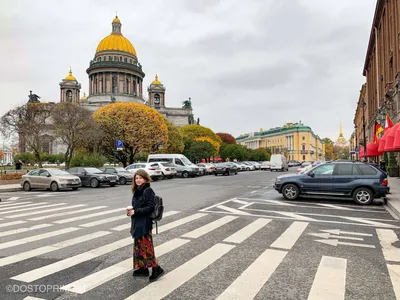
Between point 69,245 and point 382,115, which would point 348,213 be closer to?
point 69,245

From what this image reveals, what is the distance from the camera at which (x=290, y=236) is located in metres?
7.48

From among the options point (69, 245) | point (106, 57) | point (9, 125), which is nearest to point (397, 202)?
point (69, 245)

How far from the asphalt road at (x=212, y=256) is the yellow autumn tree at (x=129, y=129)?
3076cm

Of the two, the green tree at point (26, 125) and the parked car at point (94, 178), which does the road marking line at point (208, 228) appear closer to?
the parked car at point (94, 178)

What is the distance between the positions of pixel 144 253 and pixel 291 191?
34.1 ft

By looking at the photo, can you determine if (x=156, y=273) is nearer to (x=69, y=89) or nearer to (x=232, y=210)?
(x=232, y=210)

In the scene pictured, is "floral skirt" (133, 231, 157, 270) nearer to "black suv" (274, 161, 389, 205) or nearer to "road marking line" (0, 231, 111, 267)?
"road marking line" (0, 231, 111, 267)

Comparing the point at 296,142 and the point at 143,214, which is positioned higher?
the point at 296,142

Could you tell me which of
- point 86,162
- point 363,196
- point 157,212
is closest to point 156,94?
point 86,162

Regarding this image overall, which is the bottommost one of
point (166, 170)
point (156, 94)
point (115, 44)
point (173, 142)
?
point (166, 170)

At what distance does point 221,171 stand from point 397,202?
25153 mm

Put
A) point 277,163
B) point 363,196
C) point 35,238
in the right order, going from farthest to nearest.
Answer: point 277,163
point 363,196
point 35,238

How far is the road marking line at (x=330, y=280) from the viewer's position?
167 inches

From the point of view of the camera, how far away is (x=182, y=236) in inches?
294
